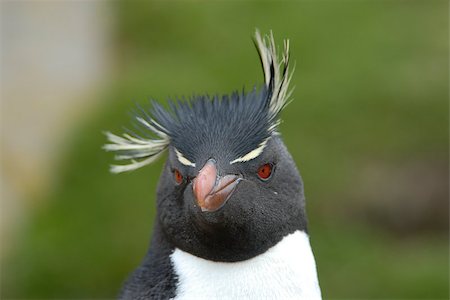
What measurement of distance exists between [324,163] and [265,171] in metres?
4.80

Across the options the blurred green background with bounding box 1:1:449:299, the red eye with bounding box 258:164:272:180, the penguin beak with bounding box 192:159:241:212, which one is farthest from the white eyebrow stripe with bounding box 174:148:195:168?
the blurred green background with bounding box 1:1:449:299

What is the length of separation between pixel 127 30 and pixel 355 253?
498cm

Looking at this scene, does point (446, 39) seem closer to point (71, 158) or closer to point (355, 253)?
point (355, 253)

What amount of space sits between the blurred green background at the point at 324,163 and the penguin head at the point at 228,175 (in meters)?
3.71

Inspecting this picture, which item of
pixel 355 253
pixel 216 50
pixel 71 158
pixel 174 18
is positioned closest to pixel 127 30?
pixel 174 18

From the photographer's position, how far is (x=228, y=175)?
11.7ft

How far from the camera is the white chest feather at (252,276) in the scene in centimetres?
361

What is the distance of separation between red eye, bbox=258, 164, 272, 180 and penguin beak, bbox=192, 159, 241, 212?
0.65ft

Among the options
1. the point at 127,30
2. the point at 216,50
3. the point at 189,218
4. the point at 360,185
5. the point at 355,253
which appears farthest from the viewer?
the point at 127,30

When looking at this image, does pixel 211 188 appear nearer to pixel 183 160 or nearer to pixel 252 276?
pixel 183 160

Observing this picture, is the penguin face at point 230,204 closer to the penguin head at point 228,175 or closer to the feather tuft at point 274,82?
the penguin head at point 228,175

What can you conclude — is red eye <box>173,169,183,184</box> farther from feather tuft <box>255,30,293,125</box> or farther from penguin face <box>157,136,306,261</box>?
feather tuft <box>255,30,293,125</box>

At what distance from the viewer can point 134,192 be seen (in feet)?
26.7

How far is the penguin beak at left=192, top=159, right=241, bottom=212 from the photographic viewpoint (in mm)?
3447
